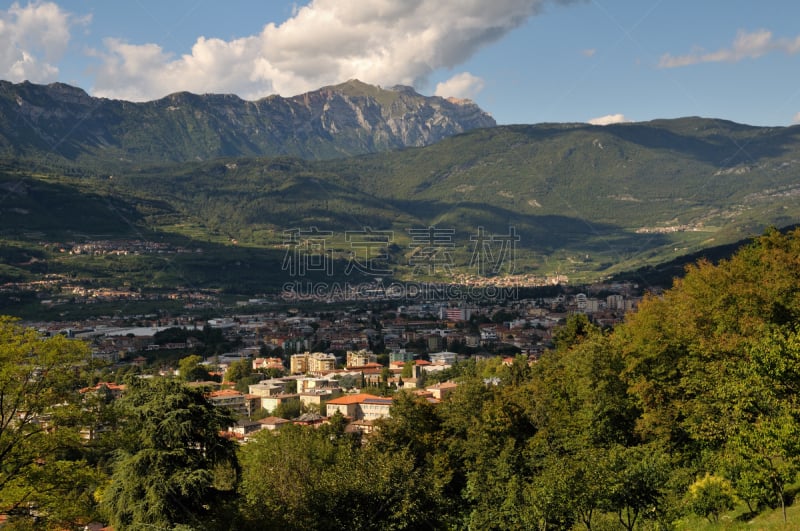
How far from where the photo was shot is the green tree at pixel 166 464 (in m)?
15.9

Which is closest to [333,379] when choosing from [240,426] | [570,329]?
[240,426]

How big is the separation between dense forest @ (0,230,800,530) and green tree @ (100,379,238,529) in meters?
0.05

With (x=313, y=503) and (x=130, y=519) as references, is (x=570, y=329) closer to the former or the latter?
(x=313, y=503)

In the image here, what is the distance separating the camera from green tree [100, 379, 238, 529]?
15.9 metres

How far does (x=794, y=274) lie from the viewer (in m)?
23.7

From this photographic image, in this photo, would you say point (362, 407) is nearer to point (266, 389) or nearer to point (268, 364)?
point (266, 389)

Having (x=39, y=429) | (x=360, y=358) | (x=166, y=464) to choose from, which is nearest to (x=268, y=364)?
(x=360, y=358)

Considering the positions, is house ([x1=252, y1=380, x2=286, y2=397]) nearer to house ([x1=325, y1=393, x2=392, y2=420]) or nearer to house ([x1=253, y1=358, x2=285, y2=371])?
house ([x1=325, y1=393, x2=392, y2=420])

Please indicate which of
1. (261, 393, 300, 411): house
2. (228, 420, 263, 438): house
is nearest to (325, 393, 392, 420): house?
(228, 420, 263, 438): house

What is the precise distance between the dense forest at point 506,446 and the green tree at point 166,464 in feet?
0.15

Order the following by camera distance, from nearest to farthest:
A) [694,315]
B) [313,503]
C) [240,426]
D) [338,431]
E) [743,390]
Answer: [743,390], [313,503], [694,315], [338,431], [240,426]

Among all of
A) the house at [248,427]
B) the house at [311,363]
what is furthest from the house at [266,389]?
the house at [248,427]

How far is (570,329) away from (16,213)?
176 meters

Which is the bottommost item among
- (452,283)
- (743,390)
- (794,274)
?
(452,283)
